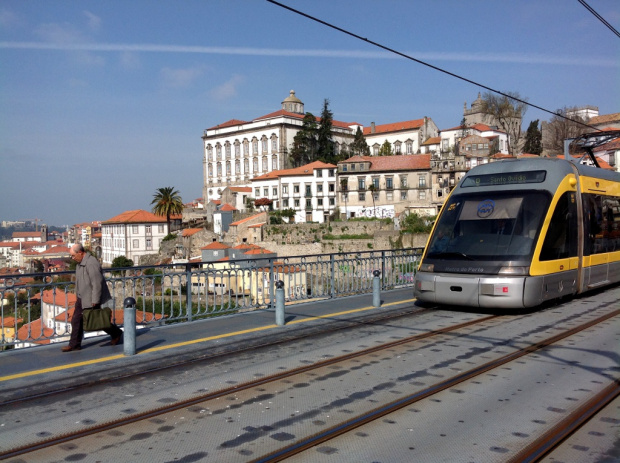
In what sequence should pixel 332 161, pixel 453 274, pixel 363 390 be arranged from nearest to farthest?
pixel 363 390, pixel 453 274, pixel 332 161

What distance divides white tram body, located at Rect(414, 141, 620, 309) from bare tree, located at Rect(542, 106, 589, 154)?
88705 millimetres

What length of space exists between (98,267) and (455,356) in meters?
5.72

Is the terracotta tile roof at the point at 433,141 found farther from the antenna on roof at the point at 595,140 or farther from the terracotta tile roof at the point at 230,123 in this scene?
the antenna on roof at the point at 595,140

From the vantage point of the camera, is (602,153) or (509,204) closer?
(509,204)

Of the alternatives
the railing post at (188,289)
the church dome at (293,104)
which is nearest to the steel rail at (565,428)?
the railing post at (188,289)

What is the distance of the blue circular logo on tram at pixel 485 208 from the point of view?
1178cm

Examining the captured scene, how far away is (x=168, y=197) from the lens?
8919 centimetres

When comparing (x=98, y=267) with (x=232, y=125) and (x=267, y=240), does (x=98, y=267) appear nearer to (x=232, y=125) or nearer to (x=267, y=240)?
(x=267, y=240)

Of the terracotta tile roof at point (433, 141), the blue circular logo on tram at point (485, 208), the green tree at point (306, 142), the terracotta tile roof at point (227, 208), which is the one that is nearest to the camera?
the blue circular logo on tram at point (485, 208)

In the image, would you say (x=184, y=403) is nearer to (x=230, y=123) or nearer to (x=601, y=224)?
(x=601, y=224)

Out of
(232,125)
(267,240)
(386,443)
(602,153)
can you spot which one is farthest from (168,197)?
(386,443)

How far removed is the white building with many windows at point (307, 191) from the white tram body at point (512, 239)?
70412 mm

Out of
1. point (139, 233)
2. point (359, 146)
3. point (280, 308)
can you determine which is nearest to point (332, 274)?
point (280, 308)

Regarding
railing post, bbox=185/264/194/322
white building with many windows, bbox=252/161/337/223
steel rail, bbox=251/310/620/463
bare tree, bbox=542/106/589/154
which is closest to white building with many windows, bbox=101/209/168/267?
white building with many windows, bbox=252/161/337/223
